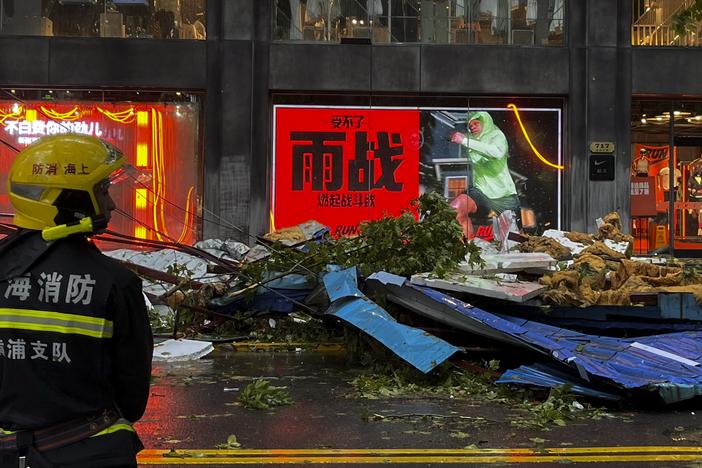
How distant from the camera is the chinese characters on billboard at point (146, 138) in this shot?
1628 centimetres

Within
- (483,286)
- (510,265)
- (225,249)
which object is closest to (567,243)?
(510,265)

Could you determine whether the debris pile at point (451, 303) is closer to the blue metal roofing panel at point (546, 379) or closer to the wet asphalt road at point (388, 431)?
the blue metal roofing panel at point (546, 379)

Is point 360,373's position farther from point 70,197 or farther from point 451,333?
point 70,197

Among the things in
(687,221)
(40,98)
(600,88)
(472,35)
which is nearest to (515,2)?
(472,35)

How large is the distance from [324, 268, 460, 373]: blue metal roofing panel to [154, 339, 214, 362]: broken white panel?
70.4 inches

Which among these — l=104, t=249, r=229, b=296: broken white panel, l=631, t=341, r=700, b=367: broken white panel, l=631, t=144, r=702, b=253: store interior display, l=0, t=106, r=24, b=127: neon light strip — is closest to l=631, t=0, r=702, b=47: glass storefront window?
l=631, t=144, r=702, b=253: store interior display

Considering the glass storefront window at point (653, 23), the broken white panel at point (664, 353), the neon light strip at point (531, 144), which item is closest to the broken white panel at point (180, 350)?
the broken white panel at point (664, 353)

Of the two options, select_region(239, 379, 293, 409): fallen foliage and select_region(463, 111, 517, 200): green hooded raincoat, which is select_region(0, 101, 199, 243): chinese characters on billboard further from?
select_region(239, 379, 293, 409): fallen foliage

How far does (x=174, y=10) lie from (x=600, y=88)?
8.94 metres

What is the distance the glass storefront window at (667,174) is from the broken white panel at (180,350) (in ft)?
35.6

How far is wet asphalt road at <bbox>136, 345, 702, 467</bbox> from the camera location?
525 centimetres

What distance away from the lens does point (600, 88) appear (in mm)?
16531

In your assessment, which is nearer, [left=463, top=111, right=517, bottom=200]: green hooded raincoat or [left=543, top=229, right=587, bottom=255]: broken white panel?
[left=543, top=229, right=587, bottom=255]: broken white panel

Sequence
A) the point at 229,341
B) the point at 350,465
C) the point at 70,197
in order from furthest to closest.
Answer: the point at 229,341 < the point at 350,465 < the point at 70,197
